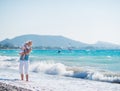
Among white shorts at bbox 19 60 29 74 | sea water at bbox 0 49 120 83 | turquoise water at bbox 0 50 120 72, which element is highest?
white shorts at bbox 19 60 29 74

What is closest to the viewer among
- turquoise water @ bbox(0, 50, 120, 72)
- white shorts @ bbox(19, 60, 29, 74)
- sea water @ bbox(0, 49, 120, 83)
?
white shorts @ bbox(19, 60, 29, 74)

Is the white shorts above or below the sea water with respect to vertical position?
above

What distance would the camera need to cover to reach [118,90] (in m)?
11.3

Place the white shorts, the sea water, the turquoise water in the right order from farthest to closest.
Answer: the turquoise water → the sea water → the white shorts

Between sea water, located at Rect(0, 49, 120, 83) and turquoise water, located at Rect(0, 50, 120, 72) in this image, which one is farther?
turquoise water, located at Rect(0, 50, 120, 72)

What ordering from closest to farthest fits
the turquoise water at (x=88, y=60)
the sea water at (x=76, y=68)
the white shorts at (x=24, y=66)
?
the white shorts at (x=24, y=66) < the sea water at (x=76, y=68) < the turquoise water at (x=88, y=60)

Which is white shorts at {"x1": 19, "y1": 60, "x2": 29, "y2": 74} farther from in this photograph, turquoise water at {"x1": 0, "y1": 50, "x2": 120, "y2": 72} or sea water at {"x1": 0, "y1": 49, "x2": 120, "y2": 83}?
turquoise water at {"x1": 0, "y1": 50, "x2": 120, "y2": 72}

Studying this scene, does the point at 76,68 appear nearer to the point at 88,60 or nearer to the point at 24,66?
the point at 24,66

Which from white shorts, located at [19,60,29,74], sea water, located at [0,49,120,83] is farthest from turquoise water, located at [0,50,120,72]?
white shorts, located at [19,60,29,74]

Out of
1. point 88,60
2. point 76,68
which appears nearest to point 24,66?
point 76,68

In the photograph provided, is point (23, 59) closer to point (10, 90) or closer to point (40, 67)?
point (10, 90)

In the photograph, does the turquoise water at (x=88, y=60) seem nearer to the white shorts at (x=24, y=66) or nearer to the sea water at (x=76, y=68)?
the sea water at (x=76, y=68)

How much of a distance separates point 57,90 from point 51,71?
34.6 ft

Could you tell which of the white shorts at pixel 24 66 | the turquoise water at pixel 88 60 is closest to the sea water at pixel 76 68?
the turquoise water at pixel 88 60
